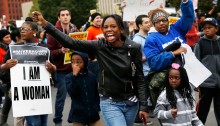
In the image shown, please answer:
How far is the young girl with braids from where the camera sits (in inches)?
192

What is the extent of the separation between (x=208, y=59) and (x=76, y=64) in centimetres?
197

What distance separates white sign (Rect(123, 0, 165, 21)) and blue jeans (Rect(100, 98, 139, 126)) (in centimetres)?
429

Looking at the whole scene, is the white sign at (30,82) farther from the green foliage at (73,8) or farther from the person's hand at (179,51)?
the green foliage at (73,8)

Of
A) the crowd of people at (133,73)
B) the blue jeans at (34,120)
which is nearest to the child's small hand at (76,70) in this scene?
the crowd of people at (133,73)

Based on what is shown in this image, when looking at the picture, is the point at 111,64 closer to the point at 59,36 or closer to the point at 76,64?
the point at 59,36

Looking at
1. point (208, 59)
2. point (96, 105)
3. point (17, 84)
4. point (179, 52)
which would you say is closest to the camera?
point (179, 52)

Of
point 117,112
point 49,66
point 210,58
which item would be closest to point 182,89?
point 117,112

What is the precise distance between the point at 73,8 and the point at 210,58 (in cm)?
5779

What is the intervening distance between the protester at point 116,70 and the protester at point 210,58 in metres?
2.10

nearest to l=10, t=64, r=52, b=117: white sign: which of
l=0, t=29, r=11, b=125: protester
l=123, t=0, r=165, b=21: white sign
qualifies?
l=0, t=29, r=11, b=125: protester

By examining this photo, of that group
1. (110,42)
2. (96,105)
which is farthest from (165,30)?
(96,105)

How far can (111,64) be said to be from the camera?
14.2 feet

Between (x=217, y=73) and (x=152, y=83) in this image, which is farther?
(x=217, y=73)

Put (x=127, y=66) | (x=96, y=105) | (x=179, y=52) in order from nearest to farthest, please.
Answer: (x=127, y=66)
(x=179, y=52)
(x=96, y=105)
